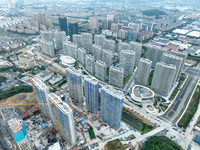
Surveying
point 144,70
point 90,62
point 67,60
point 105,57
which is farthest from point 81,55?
point 144,70

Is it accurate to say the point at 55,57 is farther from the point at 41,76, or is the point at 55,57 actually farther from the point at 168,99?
the point at 168,99

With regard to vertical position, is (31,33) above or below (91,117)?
above

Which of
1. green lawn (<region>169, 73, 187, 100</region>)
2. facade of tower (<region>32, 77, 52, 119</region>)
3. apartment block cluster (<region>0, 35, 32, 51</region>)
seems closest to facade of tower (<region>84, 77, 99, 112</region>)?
facade of tower (<region>32, 77, 52, 119</region>)

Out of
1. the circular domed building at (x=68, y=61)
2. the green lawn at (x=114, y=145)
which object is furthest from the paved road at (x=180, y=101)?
the circular domed building at (x=68, y=61)

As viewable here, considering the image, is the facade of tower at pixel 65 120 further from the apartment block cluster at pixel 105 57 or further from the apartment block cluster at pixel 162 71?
the apartment block cluster at pixel 162 71

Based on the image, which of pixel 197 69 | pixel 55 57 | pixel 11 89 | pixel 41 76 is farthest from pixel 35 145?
pixel 197 69

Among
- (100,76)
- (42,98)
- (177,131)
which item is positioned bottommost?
(177,131)

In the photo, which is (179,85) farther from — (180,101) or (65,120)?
(65,120)
